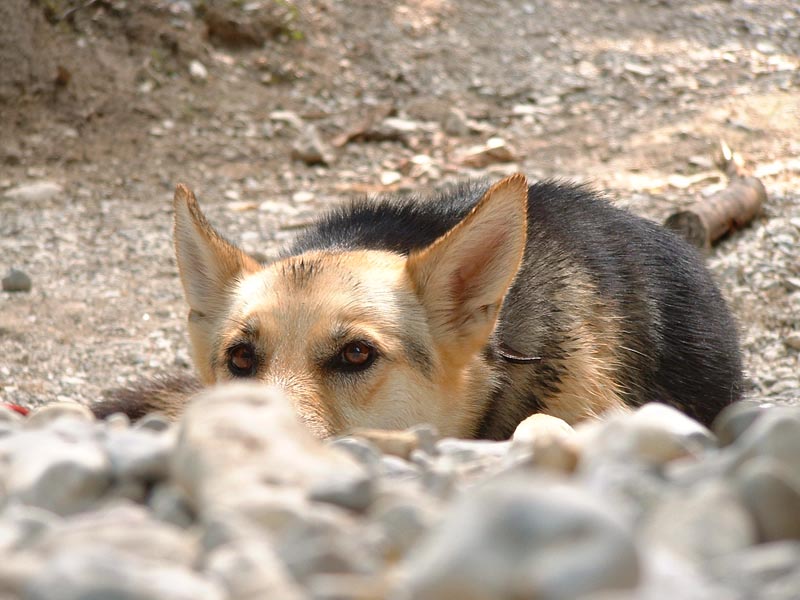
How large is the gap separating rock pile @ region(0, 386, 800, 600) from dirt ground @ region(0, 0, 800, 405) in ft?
11.3

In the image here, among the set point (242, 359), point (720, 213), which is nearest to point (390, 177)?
point (720, 213)

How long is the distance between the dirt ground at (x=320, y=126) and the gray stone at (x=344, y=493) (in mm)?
3844

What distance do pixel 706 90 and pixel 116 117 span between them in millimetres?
4976

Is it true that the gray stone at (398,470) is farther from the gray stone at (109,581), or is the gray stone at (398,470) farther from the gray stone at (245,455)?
the gray stone at (109,581)

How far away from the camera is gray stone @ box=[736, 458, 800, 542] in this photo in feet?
5.73

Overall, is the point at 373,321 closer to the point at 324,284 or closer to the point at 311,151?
the point at 324,284

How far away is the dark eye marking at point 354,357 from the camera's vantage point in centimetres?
379

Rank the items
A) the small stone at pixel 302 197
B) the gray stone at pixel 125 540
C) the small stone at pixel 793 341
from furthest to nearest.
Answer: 1. the small stone at pixel 302 197
2. the small stone at pixel 793 341
3. the gray stone at pixel 125 540

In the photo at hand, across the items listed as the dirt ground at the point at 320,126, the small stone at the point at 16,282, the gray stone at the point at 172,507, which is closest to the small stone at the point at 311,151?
the dirt ground at the point at 320,126

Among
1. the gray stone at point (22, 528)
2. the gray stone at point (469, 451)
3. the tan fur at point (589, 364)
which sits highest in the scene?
the gray stone at point (22, 528)

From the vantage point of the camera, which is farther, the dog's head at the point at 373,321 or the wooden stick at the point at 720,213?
the wooden stick at the point at 720,213

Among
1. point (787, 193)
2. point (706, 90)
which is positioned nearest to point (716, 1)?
point (706, 90)

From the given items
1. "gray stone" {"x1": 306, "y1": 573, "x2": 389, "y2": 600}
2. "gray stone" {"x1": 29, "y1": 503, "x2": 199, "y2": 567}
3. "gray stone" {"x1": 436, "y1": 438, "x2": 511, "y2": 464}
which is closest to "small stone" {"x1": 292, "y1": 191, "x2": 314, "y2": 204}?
"gray stone" {"x1": 436, "y1": 438, "x2": 511, "y2": 464}

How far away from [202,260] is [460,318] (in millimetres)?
1070
